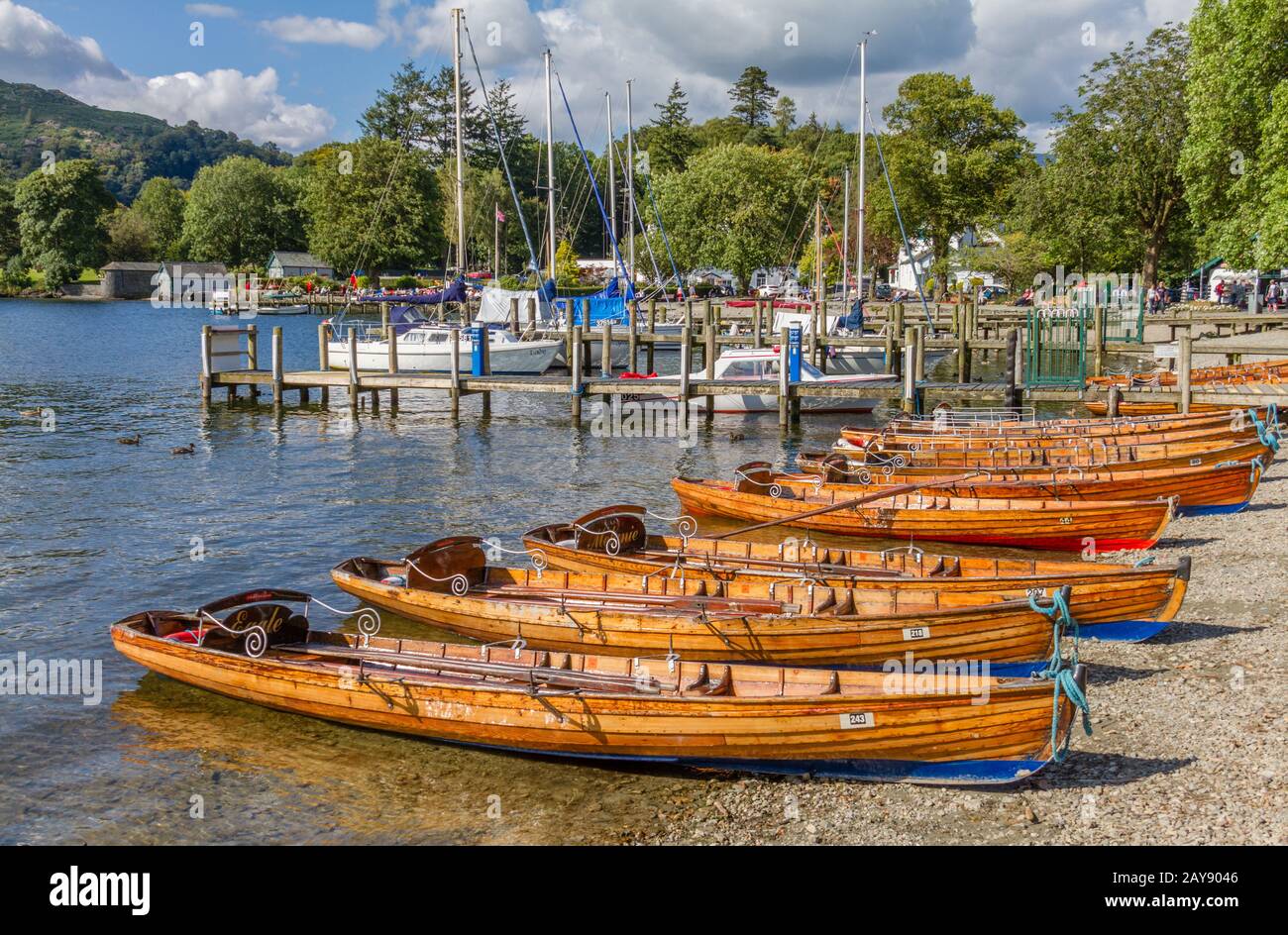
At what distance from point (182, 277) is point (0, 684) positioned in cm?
11263

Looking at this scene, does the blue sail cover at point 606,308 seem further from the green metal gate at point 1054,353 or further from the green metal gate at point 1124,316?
the green metal gate at point 1054,353

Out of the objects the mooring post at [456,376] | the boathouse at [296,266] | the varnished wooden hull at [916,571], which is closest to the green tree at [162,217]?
the boathouse at [296,266]

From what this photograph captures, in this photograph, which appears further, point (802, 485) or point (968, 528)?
point (802, 485)

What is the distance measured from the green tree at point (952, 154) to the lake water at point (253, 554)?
3160 cm

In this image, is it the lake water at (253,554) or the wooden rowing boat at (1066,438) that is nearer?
the lake water at (253,554)

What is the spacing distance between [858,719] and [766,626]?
2938mm

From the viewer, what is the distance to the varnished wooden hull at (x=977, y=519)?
16516 millimetres

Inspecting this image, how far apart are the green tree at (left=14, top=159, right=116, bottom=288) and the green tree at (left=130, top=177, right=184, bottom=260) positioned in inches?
371

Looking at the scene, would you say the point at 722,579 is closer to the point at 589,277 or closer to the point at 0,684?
the point at 0,684

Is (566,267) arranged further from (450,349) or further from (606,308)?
(450,349)

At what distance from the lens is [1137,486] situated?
18359mm

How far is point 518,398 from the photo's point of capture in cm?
4169

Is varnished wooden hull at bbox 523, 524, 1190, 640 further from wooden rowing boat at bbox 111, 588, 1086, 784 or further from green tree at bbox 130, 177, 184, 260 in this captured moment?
green tree at bbox 130, 177, 184, 260
